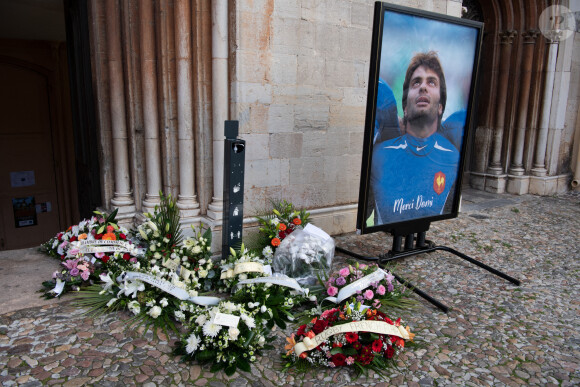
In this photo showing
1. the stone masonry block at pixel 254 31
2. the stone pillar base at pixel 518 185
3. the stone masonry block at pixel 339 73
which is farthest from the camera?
the stone pillar base at pixel 518 185

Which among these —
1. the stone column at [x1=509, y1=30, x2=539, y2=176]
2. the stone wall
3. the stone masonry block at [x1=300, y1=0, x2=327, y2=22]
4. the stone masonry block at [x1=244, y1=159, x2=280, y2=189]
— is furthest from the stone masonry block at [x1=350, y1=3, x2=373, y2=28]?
the stone column at [x1=509, y1=30, x2=539, y2=176]

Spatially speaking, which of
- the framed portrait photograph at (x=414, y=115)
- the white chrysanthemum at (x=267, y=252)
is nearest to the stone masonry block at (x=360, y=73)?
the framed portrait photograph at (x=414, y=115)

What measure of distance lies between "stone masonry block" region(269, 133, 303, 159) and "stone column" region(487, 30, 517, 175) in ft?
14.9

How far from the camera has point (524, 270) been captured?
3.84 m

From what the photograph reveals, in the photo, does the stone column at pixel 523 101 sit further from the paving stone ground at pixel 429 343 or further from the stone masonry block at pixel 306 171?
the stone masonry block at pixel 306 171

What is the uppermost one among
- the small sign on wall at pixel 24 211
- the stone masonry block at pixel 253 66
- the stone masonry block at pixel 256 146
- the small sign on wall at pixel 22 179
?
the stone masonry block at pixel 253 66

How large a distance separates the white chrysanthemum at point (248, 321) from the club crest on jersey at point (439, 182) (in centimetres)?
201

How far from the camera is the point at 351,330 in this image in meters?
2.35

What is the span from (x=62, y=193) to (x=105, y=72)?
6.52 meters

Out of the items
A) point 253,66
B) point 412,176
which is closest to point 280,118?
point 253,66

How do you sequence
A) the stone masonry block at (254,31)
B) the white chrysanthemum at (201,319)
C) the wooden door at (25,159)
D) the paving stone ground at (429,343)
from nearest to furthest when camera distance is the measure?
the paving stone ground at (429,343), the white chrysanthemum at (201,319), the stone masonry block at (254,31), the wooden door at (25,159)

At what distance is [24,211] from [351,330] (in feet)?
29.7

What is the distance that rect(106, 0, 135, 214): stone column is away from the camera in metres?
3.99

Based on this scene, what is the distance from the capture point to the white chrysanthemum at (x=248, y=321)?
2418mm
